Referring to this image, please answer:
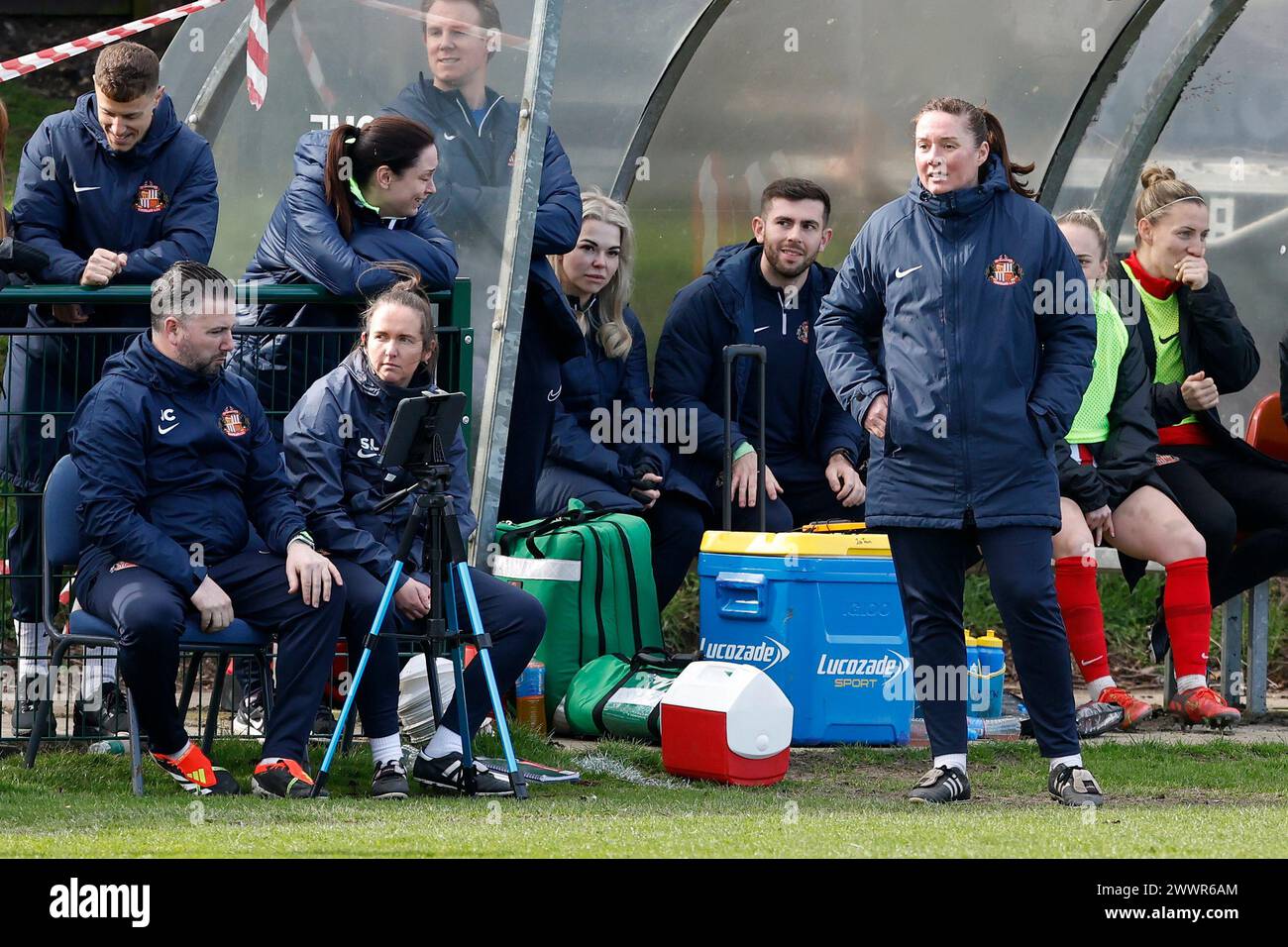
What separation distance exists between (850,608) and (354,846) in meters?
2.79

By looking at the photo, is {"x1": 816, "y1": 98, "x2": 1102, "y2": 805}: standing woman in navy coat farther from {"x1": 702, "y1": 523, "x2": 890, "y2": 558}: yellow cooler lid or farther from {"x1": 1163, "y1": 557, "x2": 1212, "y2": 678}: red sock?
{"x1": 1163, "y1": 557, "x2": 1212, "y2": 678}: red sock

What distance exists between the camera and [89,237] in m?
6.87

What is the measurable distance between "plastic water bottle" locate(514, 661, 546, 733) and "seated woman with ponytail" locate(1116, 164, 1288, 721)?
243 cm

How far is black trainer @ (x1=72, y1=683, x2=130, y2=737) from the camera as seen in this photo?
21.8 ft

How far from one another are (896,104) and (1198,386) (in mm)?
2716

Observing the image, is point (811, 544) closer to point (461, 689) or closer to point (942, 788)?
point (942, 788)

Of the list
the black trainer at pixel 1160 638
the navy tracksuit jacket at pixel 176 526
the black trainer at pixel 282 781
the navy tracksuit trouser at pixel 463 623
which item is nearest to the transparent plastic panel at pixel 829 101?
the black trainer at pixel 1160 638

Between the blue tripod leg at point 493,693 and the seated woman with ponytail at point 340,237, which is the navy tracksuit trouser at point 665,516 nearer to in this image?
the seated woman with ponytail at point 340,237

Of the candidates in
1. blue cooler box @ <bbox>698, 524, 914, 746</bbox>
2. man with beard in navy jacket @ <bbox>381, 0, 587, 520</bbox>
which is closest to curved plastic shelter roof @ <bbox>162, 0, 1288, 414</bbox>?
man with beard in navy jacket @ <bbox>381, 0, 587, 520</bbox>

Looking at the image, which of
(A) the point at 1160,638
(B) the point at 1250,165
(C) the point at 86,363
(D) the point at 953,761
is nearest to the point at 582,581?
(D) the point at 953,761

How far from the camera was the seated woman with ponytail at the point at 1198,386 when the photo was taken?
775 cm

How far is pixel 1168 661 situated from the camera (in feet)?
25.7
